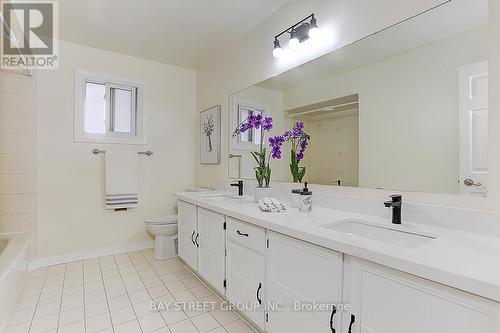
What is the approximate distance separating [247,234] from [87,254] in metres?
2.29

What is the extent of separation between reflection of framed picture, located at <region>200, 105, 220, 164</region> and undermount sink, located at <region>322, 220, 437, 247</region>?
185 cm

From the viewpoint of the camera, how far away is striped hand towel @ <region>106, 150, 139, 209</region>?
9.23ft

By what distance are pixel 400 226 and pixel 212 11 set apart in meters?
2.13

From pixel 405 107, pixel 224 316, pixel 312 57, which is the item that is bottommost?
pixel 224 316

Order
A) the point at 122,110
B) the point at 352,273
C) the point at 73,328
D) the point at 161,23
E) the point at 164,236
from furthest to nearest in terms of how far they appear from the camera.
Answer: the point at 122,110, the point at 164,236, the point at 161,23, the point at 73,328, the point at 352,273

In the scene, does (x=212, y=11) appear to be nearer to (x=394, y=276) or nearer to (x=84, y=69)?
(x=84, y=69)

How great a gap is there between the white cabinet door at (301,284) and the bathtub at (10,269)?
5.34 ft

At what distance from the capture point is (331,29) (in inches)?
65.1

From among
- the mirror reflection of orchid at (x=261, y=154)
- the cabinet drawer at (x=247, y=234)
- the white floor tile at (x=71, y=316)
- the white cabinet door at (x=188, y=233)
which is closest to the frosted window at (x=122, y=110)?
the white cabinet door at (x=188, y=233)

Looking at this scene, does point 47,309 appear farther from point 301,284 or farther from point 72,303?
point 301,284

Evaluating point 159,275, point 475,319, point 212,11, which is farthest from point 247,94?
point 475,319

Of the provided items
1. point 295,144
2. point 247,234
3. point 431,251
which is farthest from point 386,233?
point 295,144

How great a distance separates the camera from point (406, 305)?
2.63 feet

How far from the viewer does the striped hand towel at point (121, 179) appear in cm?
281
